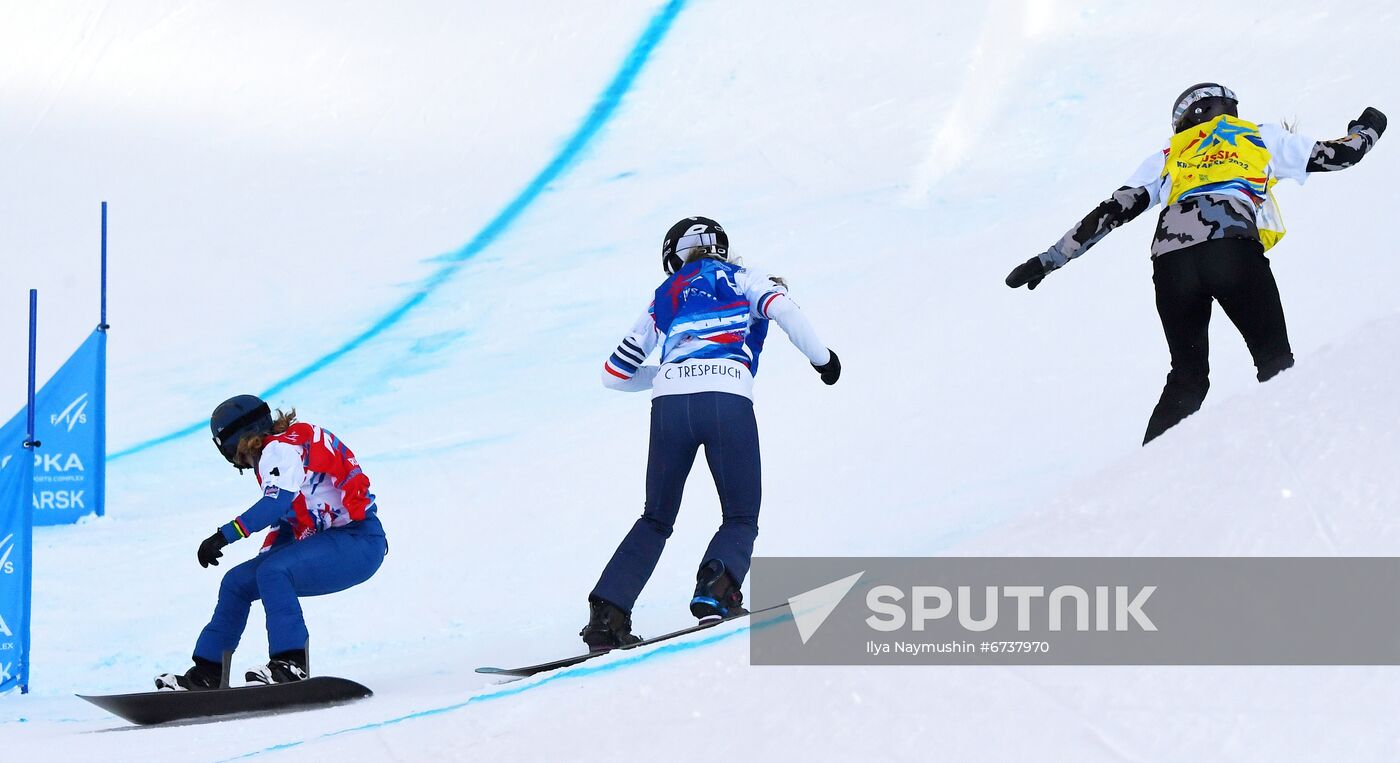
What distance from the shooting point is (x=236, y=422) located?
12.0 ft

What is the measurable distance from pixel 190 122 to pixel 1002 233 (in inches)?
288

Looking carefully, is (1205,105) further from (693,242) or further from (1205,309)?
(693,242)

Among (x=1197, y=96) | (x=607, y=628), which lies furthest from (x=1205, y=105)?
(x=607, y=628)

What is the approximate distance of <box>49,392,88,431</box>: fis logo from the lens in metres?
6.31

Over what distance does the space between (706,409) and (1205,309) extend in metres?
1.29

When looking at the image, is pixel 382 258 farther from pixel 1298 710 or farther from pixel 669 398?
pixel 1298 710

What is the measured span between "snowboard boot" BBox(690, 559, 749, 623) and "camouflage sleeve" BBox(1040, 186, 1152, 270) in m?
1.24

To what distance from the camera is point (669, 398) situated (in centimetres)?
350

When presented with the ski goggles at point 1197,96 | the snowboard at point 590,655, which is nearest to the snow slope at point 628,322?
the snowboard at point 590,655

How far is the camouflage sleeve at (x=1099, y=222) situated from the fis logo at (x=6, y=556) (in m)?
3.15

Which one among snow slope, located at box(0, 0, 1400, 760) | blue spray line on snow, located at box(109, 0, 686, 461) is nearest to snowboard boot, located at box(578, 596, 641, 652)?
snow slope, located at box(0, 0, 1400, 760)

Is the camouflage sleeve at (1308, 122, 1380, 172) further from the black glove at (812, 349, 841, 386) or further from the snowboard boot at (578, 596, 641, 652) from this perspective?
the snowboard boot at (578, 596, 641, 652)

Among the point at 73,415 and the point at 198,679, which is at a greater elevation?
the point at 73,415

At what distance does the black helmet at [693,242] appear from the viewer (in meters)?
3.69
